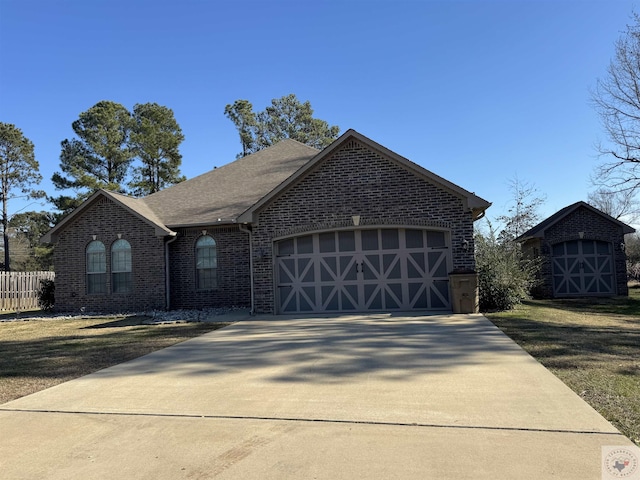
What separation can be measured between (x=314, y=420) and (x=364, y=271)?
29.3ft

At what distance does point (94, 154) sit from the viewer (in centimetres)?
3275

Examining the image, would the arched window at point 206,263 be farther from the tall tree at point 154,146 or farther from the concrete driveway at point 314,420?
the tall tree at point 154,146

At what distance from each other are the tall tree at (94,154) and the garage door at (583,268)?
27.6 metres

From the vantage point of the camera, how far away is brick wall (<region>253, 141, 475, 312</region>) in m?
12.7

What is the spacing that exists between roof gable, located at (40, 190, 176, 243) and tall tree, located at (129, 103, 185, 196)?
18497 mm

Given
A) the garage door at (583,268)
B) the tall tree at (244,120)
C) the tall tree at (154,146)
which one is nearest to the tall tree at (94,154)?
the tall tree at (154,146)

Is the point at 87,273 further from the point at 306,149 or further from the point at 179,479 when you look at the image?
the point at 179,479

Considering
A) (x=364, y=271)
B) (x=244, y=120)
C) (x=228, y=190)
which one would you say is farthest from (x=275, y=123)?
(x=364, y=271)

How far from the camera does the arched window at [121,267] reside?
16.4 m

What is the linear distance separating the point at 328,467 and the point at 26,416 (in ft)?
11.8

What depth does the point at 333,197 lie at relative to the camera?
13312 mm

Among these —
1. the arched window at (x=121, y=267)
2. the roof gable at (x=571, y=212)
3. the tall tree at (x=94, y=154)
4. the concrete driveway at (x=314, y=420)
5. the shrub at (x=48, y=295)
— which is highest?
the tall tree at (x=94, y=154)

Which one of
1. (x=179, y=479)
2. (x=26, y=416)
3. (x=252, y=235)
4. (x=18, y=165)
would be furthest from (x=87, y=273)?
(x=18, y=165)

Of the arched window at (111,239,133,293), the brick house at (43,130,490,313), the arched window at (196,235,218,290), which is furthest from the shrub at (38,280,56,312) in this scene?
the arched window at (196,235,218,290)
